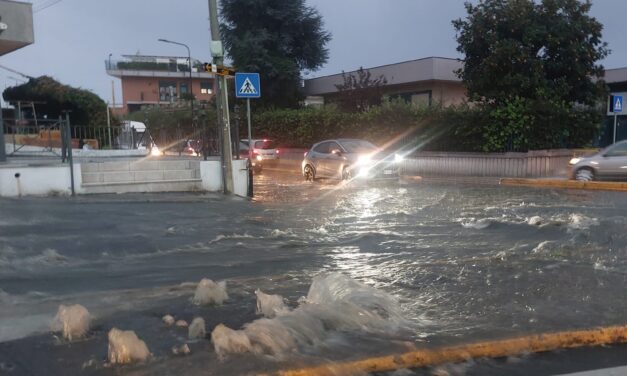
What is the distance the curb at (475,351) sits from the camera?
382 centimetres

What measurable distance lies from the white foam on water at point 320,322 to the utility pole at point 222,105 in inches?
302

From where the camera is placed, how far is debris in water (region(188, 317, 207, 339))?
4.37 meters

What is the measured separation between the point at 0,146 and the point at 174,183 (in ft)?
15.7

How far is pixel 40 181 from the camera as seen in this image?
11.1 metres

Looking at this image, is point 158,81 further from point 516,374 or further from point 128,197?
point 516,374

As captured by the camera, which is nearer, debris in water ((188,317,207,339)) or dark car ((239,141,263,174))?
debris in water ((188,317,207,339))

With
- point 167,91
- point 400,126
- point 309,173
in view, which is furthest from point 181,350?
point 167,91

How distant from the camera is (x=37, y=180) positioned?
11.0m

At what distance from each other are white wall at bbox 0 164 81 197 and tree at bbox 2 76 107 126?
2373 cm

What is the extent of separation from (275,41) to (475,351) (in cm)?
3394

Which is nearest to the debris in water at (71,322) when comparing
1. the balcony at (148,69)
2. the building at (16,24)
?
the building at (16,24)

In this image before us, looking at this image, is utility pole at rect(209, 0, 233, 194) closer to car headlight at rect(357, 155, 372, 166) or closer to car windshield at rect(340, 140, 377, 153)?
car headlight at rect(357, 155, 372, 166)

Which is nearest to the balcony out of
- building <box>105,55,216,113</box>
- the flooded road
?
building <box>105,55,216,113</box>

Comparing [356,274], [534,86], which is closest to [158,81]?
[534,86]
